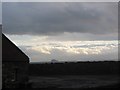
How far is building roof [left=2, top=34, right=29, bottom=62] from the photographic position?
29906 millimetres

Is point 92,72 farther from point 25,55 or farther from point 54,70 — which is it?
point 25,55

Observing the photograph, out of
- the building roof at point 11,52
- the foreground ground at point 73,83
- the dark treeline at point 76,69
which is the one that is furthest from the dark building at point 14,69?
the dark treeline at point 76,69

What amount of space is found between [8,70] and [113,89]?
10476 millimetres

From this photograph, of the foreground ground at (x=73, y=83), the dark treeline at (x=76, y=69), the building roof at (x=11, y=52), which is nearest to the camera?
the building roof at (x=11, y=52)

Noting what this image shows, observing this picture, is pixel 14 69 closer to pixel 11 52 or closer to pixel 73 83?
pixel 11 52

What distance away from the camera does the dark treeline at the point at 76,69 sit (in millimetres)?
56719

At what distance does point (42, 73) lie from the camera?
5644cm

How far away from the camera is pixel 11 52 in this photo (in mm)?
30891

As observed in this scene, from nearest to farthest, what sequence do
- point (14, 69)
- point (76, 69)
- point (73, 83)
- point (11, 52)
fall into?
point (14, 69), point (11, 52), point (73, 83), point (76, 69)

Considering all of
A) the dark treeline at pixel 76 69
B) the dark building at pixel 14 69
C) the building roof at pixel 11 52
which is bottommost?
the dark treeline at pixel 76 69

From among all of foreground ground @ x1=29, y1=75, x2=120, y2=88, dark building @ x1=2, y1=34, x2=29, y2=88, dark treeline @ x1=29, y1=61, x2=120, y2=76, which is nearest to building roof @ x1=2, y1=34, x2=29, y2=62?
dark building @ x1=2, y1=34, x2=29, y2=88

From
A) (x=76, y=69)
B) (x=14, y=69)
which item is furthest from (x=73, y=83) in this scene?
(x=76, y=69)

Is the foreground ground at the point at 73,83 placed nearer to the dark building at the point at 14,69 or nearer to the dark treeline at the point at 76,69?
the dark building at the point at 14,69

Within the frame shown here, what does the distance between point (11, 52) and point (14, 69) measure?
6.89ft
